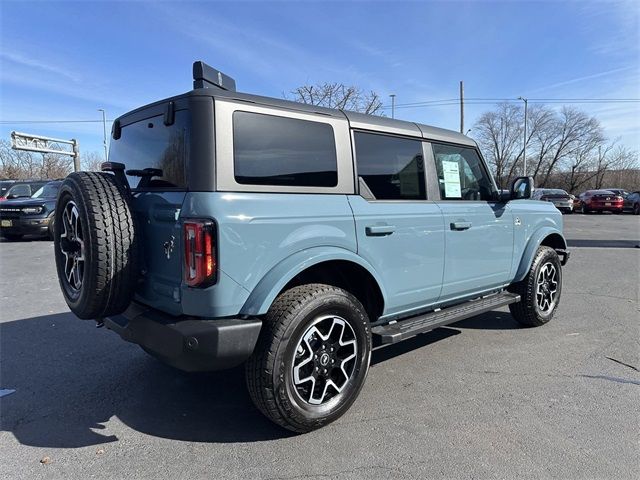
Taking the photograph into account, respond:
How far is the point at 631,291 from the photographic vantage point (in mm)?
→ 6914

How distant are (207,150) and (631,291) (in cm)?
699

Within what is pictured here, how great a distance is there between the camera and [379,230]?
3326 millimetres

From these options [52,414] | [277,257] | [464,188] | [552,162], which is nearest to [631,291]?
[464,188]

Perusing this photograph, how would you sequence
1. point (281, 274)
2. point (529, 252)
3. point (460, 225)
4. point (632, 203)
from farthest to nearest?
point (632, 203) → point (529, 252) → point (460, 225) → point (281, 274)

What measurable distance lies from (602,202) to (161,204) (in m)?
30.9

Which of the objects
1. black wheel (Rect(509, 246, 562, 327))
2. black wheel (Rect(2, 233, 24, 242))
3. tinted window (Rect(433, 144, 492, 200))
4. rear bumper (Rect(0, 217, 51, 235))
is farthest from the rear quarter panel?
black wheel (Rect(2, 233, 24, 242))

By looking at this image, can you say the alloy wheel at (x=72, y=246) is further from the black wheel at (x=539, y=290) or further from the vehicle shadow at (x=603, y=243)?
the vehicle shadow at (x=603, y=243)

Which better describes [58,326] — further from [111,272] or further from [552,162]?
[552,162]

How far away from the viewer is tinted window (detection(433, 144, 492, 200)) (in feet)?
13.6

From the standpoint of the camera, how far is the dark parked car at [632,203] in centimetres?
2728

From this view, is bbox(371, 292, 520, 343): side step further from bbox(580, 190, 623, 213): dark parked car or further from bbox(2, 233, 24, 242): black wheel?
bbox(580, 190, 623, 213): dark parked car

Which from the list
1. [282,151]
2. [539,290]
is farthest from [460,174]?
[282,151]

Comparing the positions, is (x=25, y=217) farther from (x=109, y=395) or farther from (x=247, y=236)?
(x=247, y=236)

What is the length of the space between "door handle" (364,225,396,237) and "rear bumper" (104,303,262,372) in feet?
3.51
